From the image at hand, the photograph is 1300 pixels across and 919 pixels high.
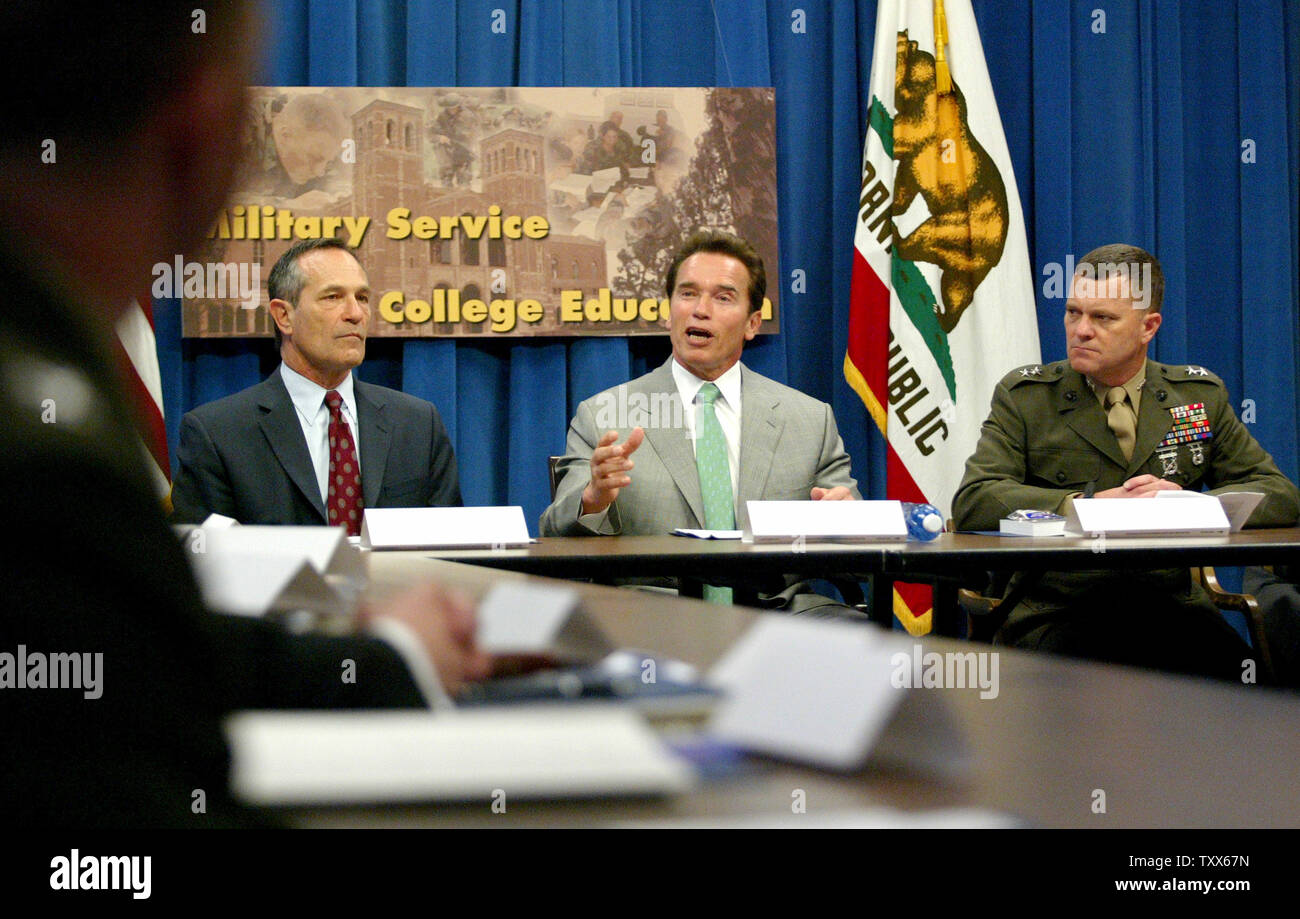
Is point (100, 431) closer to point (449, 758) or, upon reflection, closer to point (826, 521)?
point (449, 758)

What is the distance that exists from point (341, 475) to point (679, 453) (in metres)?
0.87

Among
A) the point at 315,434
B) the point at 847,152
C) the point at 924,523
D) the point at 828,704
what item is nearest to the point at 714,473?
the point at 924,523

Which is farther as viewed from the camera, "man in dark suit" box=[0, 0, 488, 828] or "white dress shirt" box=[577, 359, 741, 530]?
"white dress shirt" box=[577, 359, 741, 530]

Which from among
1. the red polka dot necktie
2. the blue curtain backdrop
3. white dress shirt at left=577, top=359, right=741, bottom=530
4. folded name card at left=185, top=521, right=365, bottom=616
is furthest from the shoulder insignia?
folded name card at left=185, top=521, right=365, bottom=616

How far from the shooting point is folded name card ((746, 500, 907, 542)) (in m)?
2.40

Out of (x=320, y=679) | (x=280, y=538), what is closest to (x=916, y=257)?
(x=280, y=538)

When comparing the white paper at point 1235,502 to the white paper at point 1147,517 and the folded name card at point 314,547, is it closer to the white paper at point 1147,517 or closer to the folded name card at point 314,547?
the white paper at point 1147,517

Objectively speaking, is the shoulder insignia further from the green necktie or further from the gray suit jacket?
the green necktie

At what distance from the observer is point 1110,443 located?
9.95 ft

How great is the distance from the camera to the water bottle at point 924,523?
243 cm

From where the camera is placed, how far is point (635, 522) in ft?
9.80

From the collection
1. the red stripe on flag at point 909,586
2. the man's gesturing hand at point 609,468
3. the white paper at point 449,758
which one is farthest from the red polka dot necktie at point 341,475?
the white paper at point 449,758

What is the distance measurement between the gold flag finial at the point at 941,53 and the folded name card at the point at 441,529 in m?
2.47
